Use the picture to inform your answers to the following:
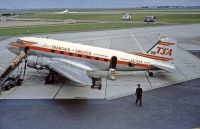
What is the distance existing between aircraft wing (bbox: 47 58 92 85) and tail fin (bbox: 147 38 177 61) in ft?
21.8

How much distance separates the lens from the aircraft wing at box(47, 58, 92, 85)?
22116 mm

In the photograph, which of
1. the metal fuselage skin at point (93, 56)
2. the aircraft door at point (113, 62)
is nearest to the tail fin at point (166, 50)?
the metal fuselage skin at point (93, 56)

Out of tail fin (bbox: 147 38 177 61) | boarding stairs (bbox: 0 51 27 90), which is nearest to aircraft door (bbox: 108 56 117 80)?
tail fin (bbox: 147 38 177 61)

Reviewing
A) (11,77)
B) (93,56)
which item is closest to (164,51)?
(93,56)

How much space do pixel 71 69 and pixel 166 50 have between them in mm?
9845

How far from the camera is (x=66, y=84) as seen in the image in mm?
27562

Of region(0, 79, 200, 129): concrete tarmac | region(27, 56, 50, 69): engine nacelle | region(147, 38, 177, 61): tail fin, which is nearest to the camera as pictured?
region(0, 79, 200, 129): concrete tarmac

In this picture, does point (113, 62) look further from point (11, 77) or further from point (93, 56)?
point (11, 77)

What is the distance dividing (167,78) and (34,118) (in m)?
15.1

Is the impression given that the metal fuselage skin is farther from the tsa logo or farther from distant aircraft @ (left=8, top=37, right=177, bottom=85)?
the tsa logo

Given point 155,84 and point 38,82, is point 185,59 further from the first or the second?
→ point 38,82

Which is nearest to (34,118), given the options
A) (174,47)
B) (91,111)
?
(91,111)

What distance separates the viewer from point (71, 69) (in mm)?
25016

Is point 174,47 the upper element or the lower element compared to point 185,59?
upper
